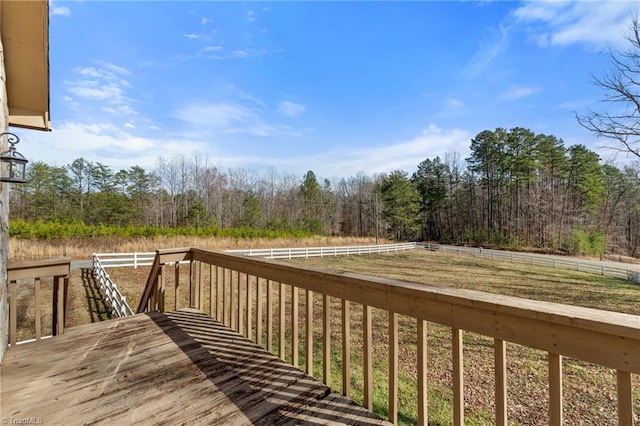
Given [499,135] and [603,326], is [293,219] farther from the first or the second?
[603,326]

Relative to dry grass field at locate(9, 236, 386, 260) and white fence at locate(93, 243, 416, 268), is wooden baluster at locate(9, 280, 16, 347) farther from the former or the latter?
dry grass field at locate(9, 236, 386, 260)

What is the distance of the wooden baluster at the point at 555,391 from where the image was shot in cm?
104

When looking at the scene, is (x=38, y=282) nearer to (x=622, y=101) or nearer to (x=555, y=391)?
(x=555, y=391)

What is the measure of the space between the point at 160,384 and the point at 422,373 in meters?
1.69

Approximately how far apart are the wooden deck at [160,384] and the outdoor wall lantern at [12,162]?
141 centimetres

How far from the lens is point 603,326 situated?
896mm

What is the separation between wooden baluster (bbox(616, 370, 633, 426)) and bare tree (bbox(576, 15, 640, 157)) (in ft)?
25.5

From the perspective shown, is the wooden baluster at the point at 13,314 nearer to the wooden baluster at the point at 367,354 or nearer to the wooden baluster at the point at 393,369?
the wooden baluster at the point at 367,354

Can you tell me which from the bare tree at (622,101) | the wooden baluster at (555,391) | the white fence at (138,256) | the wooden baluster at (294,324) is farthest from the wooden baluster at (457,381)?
the bare tree at (622,101)

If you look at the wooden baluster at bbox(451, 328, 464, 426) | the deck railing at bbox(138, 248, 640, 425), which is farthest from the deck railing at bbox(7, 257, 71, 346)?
the wooden baluster at bbox(451, 328, 464, 426)

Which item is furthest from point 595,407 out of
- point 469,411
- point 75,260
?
point 75,260

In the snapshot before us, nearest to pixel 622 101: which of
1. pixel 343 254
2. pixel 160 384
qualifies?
pixel 160 384

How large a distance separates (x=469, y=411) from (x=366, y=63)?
31.6 ft

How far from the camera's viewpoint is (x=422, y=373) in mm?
1425
